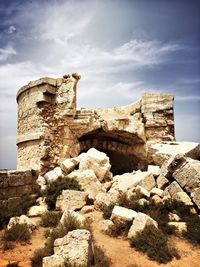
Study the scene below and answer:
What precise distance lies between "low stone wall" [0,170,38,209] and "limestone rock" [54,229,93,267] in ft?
11.6

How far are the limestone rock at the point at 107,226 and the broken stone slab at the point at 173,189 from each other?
2121 mm

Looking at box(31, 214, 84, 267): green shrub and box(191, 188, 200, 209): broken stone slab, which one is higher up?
box(191, 188, 200, 209): broken stone slab

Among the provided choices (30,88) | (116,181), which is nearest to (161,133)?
(116,181)

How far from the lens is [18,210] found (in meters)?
6.71

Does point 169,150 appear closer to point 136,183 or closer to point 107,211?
point 136,183

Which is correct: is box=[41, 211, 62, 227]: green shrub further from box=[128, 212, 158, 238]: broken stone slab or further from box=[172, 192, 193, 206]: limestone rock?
box=[172, 192, 193, 206]: limestone rock

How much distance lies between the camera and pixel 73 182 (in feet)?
25.0

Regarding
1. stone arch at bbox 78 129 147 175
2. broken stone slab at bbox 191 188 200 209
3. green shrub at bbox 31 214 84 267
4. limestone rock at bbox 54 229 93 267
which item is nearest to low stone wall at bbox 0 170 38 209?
green shrub at bbox 31 214 84 267

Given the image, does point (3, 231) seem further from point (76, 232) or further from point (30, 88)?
point (30, 88)

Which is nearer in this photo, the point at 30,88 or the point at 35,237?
the point at 35,237

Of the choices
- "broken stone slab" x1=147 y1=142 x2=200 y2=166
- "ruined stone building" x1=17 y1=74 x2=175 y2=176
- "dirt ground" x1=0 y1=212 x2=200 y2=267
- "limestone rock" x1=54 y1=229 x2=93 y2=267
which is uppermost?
"ruined stone building" x1=17 y1=74 x2=175 y2=176

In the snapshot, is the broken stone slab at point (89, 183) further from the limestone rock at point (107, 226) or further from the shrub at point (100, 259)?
the shrub at point (100, 259)

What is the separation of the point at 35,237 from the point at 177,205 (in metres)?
3.56

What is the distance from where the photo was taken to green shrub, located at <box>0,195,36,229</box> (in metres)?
6.29
